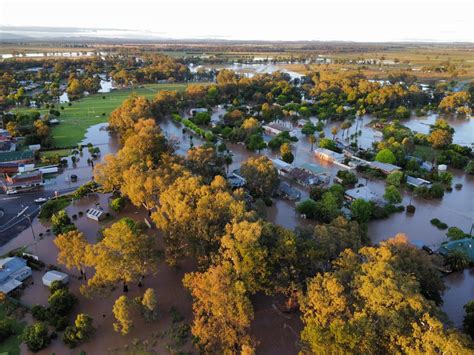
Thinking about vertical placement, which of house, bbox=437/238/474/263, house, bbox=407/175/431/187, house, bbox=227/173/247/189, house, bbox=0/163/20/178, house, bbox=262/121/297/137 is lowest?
house, bbox=262/121/297/137

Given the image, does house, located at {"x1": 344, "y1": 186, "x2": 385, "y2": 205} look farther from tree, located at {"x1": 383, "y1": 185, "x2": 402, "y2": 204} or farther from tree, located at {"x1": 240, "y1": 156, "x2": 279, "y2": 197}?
tree, located at {"x1": 240, "y1": 156, "x2": 279, "y2": 197}

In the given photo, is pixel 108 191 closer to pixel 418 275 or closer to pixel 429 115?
pixel 418 275

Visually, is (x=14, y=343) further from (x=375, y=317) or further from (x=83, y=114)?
(x=83, y=114)

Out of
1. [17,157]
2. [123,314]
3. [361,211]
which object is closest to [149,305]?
[123,314]

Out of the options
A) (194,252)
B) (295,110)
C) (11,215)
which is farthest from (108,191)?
(295,110)

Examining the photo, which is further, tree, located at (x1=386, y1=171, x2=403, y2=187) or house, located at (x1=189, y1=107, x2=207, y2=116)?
house, located at (x1=189, y1=107, x2=207, y2=116)

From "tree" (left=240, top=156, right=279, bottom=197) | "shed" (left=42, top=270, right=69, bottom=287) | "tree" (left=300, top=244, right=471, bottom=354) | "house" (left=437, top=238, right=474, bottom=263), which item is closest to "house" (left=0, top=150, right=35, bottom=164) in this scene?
"shed" (left=42, top=270, right=69, bottom=287)

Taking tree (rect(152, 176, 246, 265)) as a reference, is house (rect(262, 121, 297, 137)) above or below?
below
